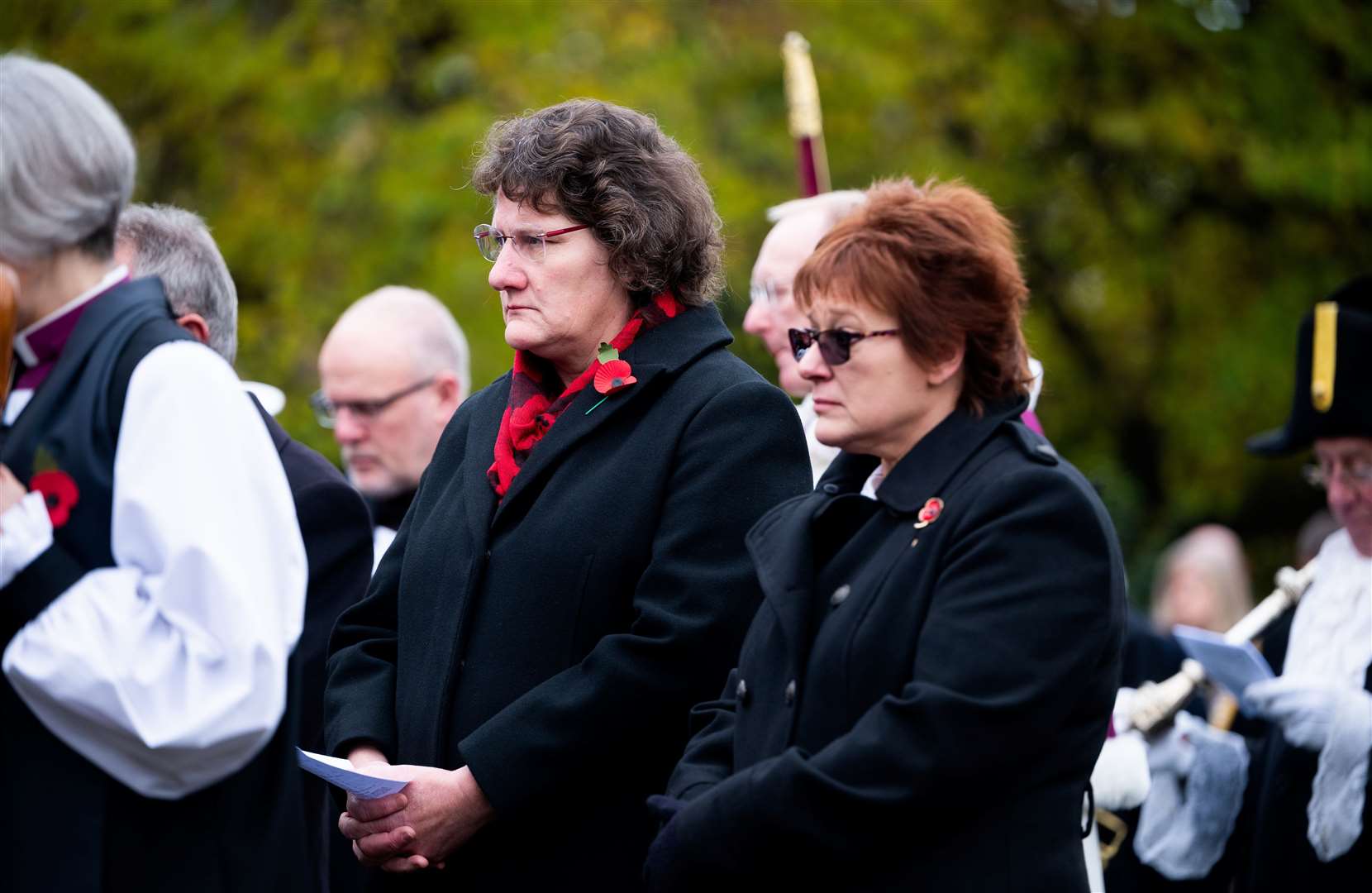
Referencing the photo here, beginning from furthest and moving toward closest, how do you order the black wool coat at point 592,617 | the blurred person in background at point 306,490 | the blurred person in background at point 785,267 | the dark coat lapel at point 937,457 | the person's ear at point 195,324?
the blurred person in background at point 785,267 < the person's ear at point 195,324 < the blurred person in background at point 306,490 < the black wool coat at point 592,617 < the dark coat lapel at point 937,457

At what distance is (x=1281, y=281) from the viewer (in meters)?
14.2

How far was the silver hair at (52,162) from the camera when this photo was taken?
10.3 feet

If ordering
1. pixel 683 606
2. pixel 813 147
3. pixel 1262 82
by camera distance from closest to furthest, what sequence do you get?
pixel 683 606 → pixel 813 147 → pixel 1262 82

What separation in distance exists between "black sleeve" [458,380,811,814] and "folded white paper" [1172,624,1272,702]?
2089mm

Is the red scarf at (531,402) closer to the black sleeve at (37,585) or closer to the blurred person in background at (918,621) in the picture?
the blurred person in background at (918,621)

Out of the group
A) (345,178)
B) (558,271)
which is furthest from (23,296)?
(345,178)

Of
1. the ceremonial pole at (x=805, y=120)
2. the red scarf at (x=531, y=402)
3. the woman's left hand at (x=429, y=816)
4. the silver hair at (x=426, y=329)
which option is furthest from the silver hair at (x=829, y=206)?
the woman's left hand at (x=429, y=816)

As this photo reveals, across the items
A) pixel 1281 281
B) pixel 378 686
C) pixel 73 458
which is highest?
pixel 73 458

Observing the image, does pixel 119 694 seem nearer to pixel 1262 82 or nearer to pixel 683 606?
pixel 683 606

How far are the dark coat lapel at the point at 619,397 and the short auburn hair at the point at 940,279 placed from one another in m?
0.58

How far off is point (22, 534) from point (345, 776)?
2.54ft

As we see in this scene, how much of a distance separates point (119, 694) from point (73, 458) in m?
0.42

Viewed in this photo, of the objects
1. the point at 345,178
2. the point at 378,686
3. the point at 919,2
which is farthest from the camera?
the point at 919,2

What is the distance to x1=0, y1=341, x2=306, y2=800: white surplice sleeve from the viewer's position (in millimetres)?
3068
